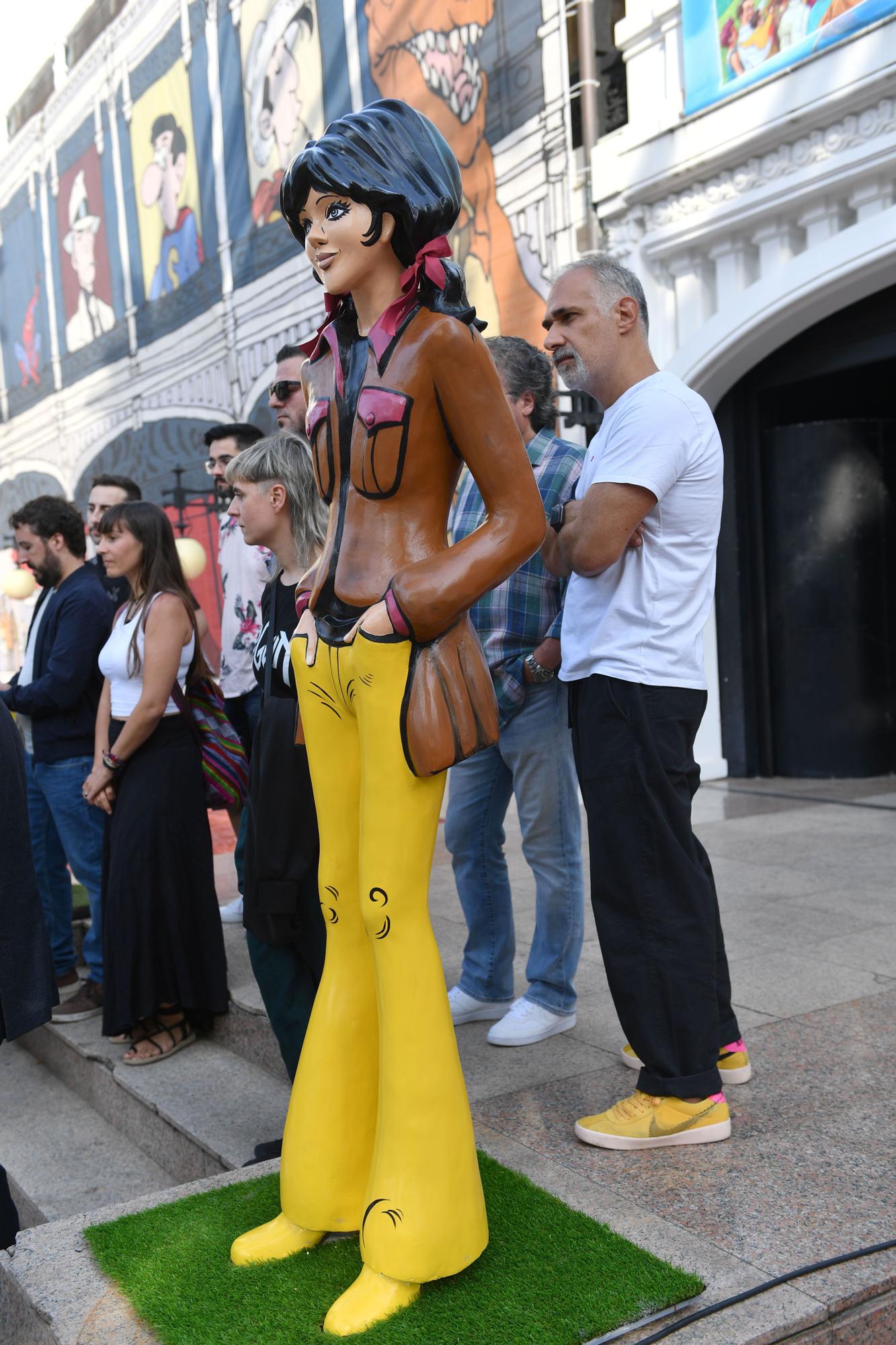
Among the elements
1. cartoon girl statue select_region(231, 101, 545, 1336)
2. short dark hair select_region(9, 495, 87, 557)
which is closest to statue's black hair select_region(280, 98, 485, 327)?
cartoon girl statue select_region(231, 101, 545, 1336)

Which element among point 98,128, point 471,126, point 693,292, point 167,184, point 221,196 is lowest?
point 693,292

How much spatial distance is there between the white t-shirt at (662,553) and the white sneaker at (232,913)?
2.76 meters

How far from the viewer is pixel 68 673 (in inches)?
169

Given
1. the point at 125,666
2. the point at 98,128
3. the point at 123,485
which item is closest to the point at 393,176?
the point at 125,666

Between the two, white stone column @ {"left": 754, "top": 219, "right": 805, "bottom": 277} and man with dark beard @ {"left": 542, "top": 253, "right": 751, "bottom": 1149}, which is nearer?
man with dark beard @ {"left": 542, "top": 253, "right": 751, "bottom": 1149}

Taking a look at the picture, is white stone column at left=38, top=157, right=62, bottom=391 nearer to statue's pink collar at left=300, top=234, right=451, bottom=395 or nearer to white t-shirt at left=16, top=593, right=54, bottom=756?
white t-shirt at left=16, top=593, right=54, bottom=756

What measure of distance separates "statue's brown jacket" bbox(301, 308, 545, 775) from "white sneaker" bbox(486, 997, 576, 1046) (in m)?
1.45

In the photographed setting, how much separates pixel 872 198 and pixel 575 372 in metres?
4.56

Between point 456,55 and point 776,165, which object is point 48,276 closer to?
point 456,55

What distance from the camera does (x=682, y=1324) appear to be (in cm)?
187

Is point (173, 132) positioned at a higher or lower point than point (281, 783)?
higher

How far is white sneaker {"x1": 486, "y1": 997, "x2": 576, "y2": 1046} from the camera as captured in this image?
127 inches

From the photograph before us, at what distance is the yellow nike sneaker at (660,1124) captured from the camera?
249 cm

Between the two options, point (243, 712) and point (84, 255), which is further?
point (84, 255)
